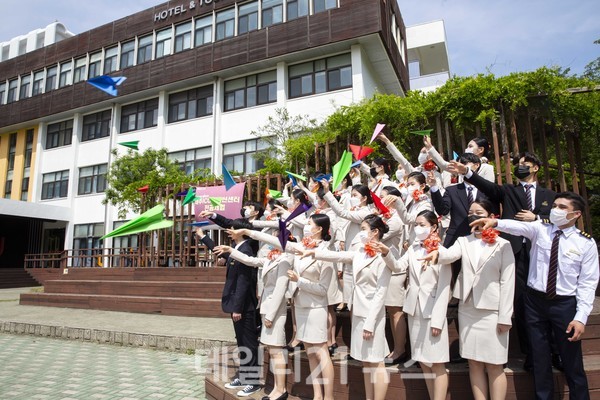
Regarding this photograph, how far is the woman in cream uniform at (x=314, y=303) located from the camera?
13.1ft

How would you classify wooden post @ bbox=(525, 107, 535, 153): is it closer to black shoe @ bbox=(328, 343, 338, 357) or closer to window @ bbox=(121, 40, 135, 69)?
black shoe @ bbox=(328, 343, 338, 357)

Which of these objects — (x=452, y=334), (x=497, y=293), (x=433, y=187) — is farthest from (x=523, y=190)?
(x=452, y=334)

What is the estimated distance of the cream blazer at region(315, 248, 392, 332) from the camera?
3.78 m

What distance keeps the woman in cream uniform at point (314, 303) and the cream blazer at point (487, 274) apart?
1170mm

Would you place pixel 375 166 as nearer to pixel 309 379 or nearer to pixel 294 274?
pixel 294 274

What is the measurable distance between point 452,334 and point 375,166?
250cm

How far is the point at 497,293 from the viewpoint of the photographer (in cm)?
352

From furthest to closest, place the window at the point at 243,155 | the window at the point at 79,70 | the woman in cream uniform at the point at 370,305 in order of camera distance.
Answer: the window at the point at 79,70 → the window at the point at 243,155 → the woman in cream uniform at the point at 370,305

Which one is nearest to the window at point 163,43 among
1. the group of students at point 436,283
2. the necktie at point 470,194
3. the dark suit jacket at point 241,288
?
the group of students at point 436,283

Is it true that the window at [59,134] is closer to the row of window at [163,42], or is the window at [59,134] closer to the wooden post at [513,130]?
the row of window at [163,42]

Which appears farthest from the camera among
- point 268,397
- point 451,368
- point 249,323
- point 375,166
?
point 375,166

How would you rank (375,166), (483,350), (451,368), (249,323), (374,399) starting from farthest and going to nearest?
(375,166) < (249,323) < (451,368) < (374,399) < (483,350)

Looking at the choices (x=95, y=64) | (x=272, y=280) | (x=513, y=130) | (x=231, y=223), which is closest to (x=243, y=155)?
(x=95, y=64)

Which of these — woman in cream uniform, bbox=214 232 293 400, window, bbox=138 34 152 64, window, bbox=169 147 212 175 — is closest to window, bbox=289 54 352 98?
window, bbox=169 147 212 175
